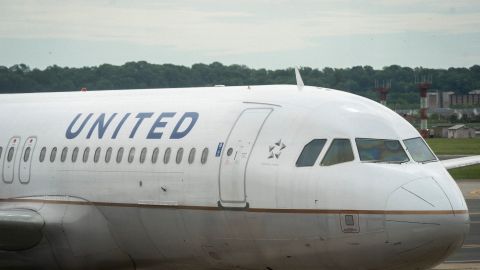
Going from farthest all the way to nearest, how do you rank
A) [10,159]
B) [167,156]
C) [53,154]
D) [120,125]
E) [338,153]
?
1. [10,159]
2. [53,154]
3. [120,125]
4. [167,156]
5. [338,153]

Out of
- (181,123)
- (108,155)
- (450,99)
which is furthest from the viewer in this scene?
(450,99)

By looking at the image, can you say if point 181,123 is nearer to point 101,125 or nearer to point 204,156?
point 204,156

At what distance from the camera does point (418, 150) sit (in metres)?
20.3

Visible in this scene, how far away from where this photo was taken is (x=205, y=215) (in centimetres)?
2084

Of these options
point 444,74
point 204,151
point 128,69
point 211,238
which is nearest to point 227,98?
point 204,151

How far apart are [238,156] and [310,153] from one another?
1.40 metres

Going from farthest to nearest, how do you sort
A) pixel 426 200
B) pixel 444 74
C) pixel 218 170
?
1. pixel 444 74
2. pixel 218 170
3. pixel 426 200

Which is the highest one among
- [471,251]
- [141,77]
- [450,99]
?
[141,77]

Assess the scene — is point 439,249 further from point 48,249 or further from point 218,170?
point 48,249

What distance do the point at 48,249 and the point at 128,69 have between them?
39950mm

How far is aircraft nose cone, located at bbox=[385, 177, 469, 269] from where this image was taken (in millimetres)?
18422

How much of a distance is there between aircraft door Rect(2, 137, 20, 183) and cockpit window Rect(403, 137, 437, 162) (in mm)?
8786

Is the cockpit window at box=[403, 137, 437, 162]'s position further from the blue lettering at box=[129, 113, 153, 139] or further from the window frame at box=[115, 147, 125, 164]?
the window frame at box=[115, 147, 125, 164]

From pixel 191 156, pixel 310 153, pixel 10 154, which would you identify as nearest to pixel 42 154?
pixel 10 154
